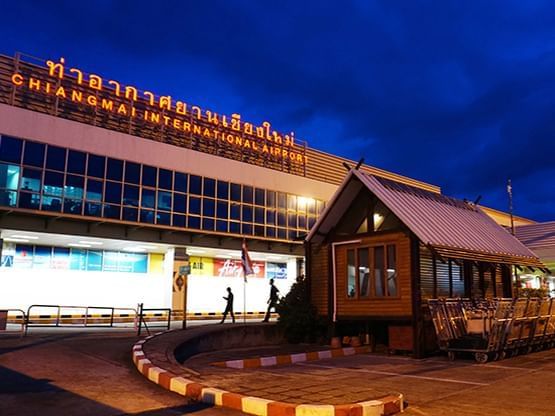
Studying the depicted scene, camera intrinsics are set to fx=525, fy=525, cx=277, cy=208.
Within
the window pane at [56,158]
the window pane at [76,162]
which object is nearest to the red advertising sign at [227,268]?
the window pane at [76,162]

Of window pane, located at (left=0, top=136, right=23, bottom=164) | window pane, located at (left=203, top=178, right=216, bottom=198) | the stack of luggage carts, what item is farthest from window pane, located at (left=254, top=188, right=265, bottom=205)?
the stack of luggage carts

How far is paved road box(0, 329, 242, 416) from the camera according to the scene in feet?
21.8

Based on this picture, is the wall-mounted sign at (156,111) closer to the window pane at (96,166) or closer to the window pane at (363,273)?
the window pane at (96,166)

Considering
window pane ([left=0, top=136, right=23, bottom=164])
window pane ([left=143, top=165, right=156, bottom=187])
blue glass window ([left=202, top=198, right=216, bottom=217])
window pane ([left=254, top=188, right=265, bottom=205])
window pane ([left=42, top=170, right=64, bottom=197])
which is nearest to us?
window pane ([left=0, top=136, right=23, bottom=164])

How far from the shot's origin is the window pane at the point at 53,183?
23.9 metres

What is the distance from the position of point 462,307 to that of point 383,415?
707 centimetres

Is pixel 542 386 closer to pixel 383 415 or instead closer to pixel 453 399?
pixel 453 399

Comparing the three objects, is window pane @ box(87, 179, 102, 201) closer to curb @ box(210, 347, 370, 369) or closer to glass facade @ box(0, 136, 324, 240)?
glass facade @ box(0, 136, 324, 240)

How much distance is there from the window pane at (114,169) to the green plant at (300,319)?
43.5 feet

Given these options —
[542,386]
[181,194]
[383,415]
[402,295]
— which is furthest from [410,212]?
[181,194]

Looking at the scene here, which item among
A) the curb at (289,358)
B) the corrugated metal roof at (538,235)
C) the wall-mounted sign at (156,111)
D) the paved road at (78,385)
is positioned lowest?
the curb at (289,358)

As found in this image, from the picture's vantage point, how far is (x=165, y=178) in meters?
28.2

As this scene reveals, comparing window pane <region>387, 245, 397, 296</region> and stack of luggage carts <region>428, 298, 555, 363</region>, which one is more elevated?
window pane <region>387, 245, 397, 296</region>

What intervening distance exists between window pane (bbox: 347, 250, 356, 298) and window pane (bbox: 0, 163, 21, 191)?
621 inches
